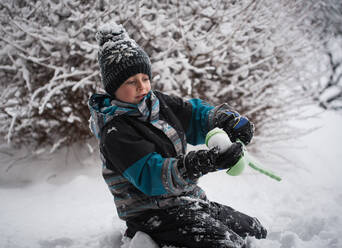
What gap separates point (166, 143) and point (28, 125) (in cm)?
264

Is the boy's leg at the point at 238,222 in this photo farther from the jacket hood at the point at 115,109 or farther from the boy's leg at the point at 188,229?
the jacket hood at the point at 115,109

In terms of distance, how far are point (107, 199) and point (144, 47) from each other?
1.81 metres

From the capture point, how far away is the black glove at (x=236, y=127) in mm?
1683

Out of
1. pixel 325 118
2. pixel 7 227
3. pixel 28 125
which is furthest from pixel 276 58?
pixel 7 227

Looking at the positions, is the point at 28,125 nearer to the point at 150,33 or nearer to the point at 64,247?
the point at 150,33

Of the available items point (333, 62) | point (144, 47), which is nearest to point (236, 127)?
point (144, 47)

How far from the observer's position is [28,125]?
365 centimetres

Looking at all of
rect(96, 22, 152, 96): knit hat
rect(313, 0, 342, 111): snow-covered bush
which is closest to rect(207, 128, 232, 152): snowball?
rect(96, 22, 152, 96): knit hat

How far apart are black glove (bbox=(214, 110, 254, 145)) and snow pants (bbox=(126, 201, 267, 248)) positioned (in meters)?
0.45

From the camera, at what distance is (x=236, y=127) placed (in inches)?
66.4

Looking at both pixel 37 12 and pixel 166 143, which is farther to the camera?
pixel 37 12

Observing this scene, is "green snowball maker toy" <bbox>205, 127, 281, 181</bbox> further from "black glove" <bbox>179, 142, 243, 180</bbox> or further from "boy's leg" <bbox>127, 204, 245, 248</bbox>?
"boy's leg" <bbox>127, 204, 245, 248</bbox>

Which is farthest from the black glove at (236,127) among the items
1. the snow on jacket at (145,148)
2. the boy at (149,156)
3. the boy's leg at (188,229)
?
the boy's leg at (188,229)

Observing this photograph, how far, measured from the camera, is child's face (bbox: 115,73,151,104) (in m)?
1.63
